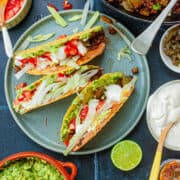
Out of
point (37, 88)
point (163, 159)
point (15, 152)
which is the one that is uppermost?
point (37, 88)

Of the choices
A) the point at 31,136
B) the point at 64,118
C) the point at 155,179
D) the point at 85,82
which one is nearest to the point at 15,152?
the point at 31,136

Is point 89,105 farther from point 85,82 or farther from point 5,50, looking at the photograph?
point 5,50

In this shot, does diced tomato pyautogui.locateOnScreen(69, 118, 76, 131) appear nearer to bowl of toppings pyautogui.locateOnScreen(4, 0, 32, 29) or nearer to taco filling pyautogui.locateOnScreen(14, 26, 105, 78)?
taco filling pyautogui.locateOnScreen(14, 26, 105, 78)

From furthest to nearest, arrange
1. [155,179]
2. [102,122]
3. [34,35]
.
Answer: [34,35]
[102,122]
[155,179]

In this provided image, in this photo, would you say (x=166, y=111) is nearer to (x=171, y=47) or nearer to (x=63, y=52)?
(x=171, y=47)

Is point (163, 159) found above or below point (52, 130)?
below

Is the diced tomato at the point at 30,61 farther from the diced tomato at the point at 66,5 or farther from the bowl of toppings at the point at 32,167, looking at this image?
the bowl of toppings at the point at 32,167

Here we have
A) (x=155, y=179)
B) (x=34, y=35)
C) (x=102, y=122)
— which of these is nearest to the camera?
(x=155, y=179)
